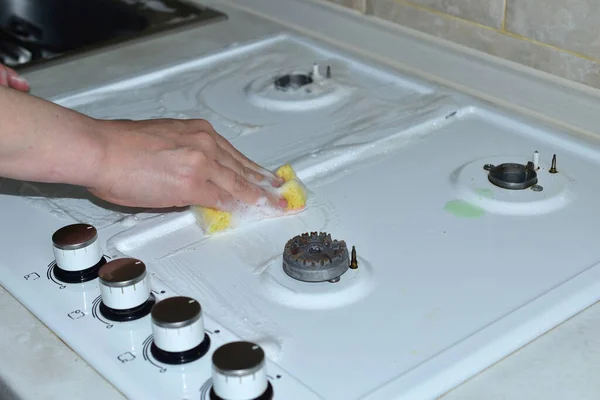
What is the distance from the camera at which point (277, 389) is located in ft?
2.18

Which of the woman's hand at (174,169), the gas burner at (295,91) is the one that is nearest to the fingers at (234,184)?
the woman's hand at (174,169)

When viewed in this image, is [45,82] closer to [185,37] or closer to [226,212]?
[185,37]

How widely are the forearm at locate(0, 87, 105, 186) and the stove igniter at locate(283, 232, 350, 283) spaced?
0.19 metres

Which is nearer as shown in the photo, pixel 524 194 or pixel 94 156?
pixel 94 156

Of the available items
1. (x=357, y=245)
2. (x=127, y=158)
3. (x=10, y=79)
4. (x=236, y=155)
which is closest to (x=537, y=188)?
(x=357, y=245)

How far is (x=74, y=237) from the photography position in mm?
801

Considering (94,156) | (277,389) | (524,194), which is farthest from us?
(524,194)

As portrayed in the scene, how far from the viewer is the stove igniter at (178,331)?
681mm

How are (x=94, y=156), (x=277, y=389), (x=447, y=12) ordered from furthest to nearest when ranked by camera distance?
1. (x=447, y=12)
2. (x=94, y=156)
3. (x=277, y=389)

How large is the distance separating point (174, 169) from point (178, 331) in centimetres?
23

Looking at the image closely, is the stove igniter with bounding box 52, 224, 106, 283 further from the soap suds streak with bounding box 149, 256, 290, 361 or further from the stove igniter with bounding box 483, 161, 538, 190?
the stove igniter with bounding box 483, 161, 538, 190

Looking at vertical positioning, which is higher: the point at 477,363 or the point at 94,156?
the point at 94,156

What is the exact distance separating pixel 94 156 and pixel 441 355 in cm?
35

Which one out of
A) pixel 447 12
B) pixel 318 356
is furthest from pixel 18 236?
pixel 447 12
